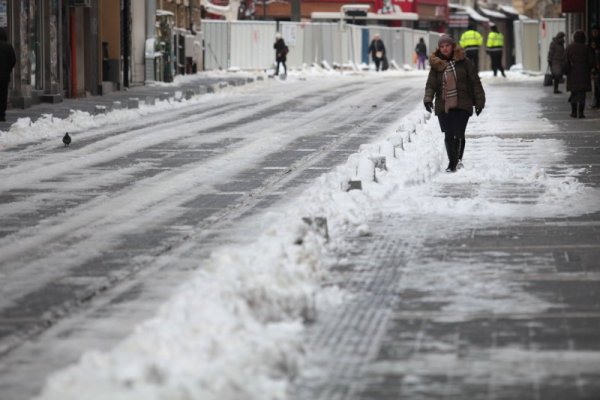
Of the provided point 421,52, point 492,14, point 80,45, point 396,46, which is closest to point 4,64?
point 80,45

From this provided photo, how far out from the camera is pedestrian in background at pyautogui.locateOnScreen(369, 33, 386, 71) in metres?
69.5

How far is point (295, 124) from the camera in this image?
1148 inches

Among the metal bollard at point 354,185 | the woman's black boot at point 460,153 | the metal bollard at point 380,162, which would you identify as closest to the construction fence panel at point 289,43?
the woman's black boot at point 460,153

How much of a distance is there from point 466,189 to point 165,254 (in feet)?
17.5

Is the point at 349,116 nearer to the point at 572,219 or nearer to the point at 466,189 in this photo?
the point at 466,189

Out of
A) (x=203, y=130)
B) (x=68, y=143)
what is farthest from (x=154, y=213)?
(x=203, y=130)

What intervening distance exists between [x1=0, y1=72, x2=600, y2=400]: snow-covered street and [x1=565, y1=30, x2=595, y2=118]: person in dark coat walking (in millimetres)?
6243

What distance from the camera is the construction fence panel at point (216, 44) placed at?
6838 cm

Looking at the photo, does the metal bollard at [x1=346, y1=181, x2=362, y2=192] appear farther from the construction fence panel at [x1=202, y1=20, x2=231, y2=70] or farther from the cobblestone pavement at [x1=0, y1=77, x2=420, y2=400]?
the construction fence panel at [x1=202, y1=20, x2=231, y2=70]

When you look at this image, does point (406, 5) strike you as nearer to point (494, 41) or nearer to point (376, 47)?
point (376, 47)

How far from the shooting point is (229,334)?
7.34 meters

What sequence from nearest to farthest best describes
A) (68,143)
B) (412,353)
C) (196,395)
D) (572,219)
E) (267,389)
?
1. (196,395)
2. (267,389)
3. (412,353)
4. (572,219)
5. (68,143)

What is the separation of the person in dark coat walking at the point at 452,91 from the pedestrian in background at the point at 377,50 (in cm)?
5083

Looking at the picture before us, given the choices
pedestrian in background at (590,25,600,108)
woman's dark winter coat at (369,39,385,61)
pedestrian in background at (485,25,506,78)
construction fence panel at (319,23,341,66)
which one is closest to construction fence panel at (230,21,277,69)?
construction fence panel at (319,23,341,66)
